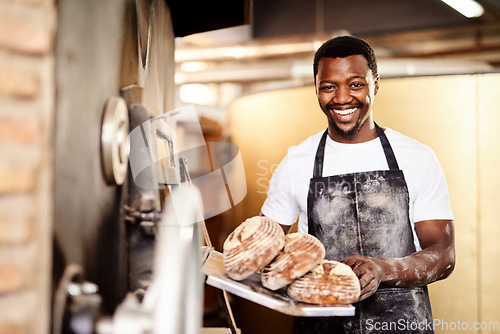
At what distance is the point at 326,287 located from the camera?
1.20m

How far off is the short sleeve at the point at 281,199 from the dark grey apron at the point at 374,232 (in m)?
0.10

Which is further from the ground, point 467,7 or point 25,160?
point 467,7

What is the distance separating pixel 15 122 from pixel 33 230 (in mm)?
243

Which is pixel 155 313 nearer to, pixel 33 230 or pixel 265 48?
pixel 33 230

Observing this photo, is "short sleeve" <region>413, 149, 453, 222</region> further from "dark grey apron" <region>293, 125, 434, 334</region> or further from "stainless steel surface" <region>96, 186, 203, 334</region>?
"stainless steel surface" <region>96, 186, 203, 334</region>

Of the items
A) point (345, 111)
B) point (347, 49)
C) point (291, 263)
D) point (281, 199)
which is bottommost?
point (291, 263)

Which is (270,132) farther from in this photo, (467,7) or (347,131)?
(467,7)

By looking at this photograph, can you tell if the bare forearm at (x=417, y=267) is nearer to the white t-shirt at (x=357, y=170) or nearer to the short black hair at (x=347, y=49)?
the white t-shirt at (x=357, y=170)

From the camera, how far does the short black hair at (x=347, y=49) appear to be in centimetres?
159

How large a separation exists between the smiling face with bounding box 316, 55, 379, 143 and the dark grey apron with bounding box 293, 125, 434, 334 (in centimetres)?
15

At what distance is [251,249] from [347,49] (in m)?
0.89

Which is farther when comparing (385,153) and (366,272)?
(385,153)

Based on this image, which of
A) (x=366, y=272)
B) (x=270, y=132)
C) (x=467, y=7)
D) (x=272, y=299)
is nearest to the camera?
(x=272, y=299)

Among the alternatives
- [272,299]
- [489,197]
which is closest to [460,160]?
[489,197]
